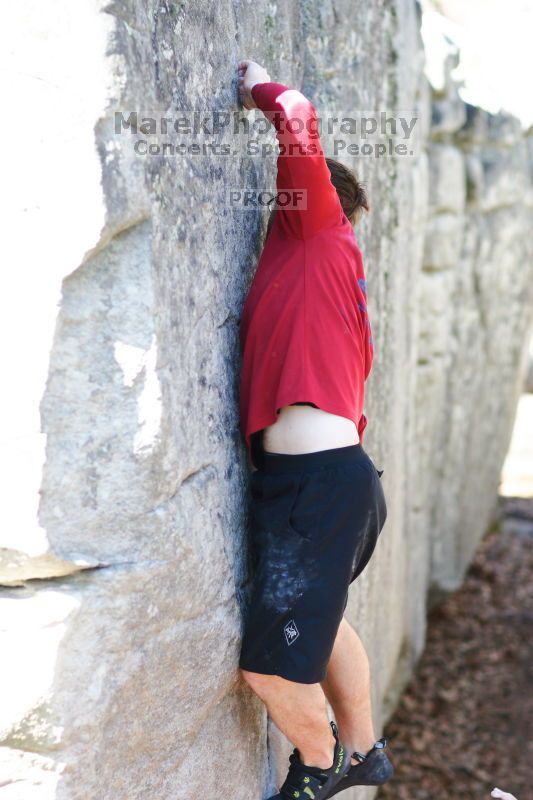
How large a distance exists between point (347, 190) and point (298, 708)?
125 centimetres

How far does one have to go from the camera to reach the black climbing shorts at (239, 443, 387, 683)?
6.89 feet

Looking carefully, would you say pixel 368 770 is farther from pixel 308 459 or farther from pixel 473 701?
pixel 473 701

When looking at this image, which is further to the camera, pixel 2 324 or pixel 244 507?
pixel 244 507

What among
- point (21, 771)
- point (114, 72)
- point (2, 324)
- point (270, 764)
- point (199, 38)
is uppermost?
point (199, 38)

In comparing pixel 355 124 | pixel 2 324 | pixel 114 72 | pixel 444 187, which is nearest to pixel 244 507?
pixel 2 324

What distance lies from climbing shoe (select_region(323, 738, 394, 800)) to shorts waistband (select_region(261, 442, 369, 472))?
82 centimetres

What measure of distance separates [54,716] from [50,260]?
82cm

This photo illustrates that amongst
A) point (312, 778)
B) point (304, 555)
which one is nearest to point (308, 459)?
point (304, 555)

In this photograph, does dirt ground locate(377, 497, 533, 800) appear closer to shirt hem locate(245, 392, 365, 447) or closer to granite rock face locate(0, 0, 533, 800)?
granite rock face locate(0, 0, 533, 800)

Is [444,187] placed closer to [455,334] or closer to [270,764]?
[455,334]

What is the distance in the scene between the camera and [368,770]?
2416mm

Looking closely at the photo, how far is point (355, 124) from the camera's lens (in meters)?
3.12

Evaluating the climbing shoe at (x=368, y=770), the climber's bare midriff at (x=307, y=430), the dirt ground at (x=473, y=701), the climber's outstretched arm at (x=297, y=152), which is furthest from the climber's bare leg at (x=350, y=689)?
the dirt ground at (x=473, y=701)

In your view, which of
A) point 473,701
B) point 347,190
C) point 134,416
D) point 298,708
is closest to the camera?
point 134,416
